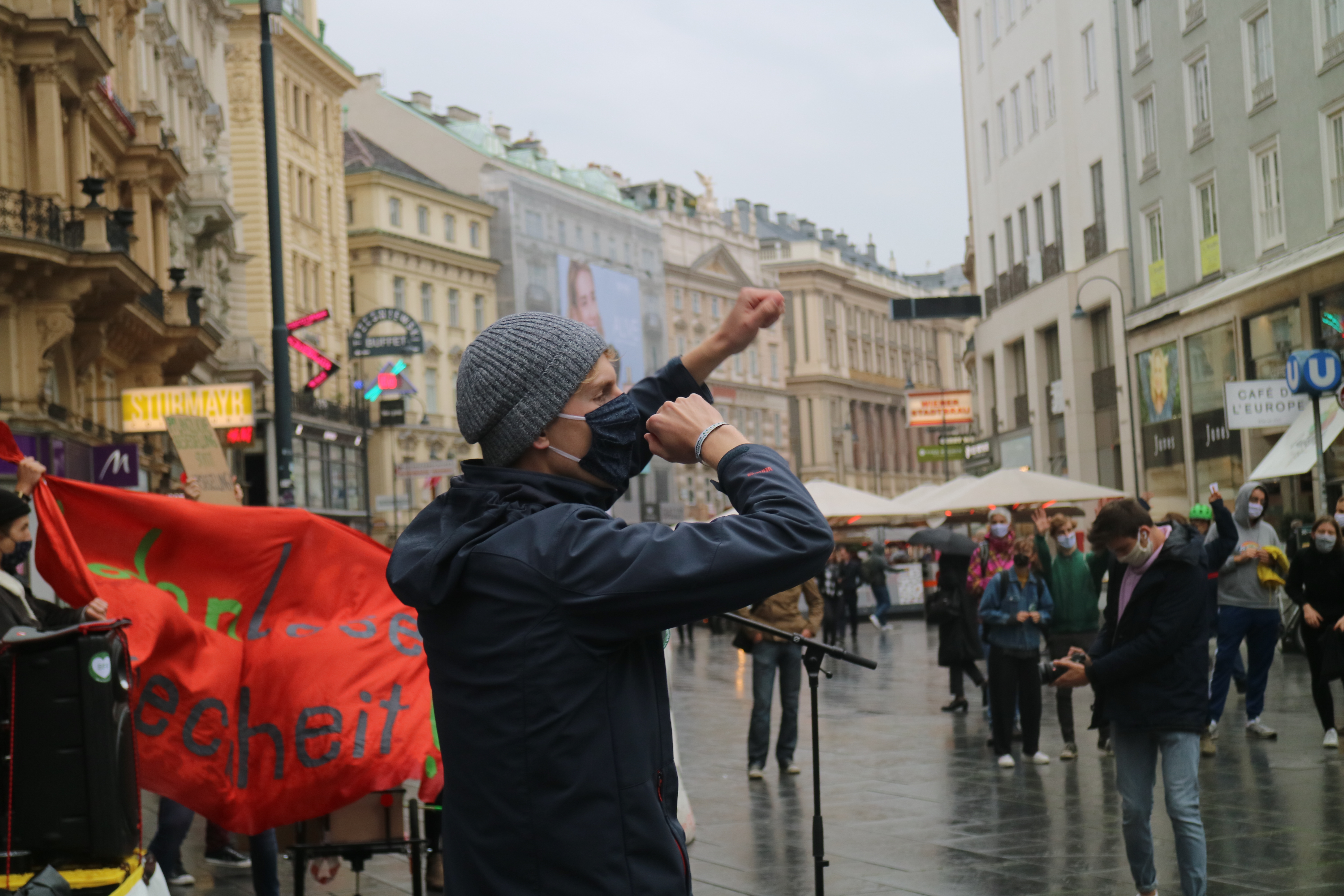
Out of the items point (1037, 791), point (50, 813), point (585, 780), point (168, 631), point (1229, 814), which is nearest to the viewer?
point (585, 780)

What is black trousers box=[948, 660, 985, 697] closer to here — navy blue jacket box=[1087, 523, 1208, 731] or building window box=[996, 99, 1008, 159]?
navy blue jacket box=[1087, 523, 1208, 731]

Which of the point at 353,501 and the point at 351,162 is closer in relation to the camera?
the point at 353,501

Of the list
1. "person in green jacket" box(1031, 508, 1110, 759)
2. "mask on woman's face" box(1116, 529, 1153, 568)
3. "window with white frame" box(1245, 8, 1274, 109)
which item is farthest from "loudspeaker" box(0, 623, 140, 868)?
"window with white frame" box(1245, 8, 1274, 109)

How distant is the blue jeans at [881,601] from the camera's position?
1416 inches

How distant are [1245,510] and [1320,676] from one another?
75.5 inches

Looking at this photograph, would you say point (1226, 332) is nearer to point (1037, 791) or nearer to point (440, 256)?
point (1037, 791)

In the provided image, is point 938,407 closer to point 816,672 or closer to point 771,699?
point 771,699

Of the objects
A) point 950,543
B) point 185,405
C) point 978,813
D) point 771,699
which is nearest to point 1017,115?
point 185,405

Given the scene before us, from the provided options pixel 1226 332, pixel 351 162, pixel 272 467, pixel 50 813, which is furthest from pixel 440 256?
pixel 50 813

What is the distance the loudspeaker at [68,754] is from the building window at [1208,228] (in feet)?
91.6

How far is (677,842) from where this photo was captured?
Answer: 2787 mm

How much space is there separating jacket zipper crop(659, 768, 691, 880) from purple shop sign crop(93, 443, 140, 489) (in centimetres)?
2306

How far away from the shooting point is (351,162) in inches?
2849

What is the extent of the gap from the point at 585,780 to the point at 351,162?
72.4 m
